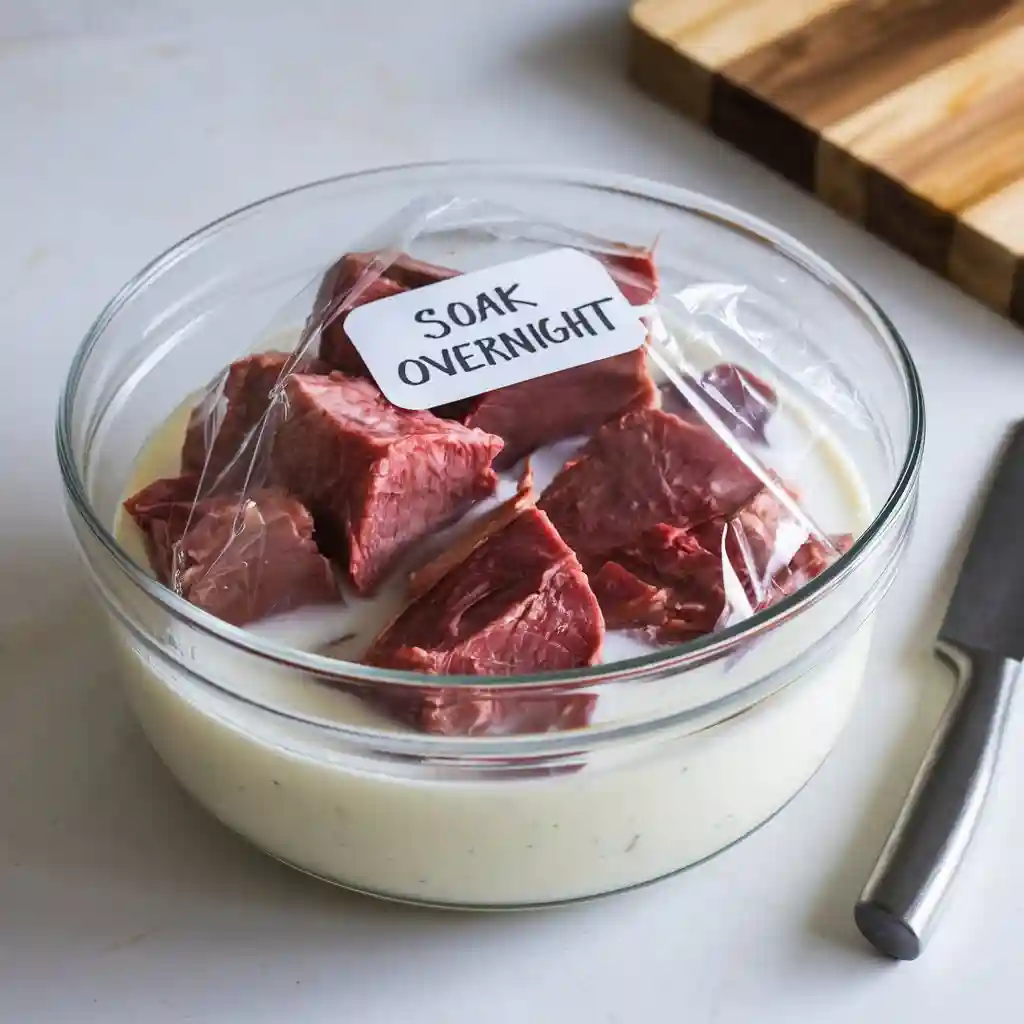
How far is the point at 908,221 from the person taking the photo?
4.81ft

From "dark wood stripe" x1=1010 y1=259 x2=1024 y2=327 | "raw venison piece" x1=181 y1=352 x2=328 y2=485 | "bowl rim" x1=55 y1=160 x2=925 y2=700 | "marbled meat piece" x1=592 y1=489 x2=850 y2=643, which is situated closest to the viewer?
"bowl rim" x1=55 y1=160 x2=925 y2=700

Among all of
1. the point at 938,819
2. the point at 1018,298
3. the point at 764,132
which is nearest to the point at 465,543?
the point at 938,819

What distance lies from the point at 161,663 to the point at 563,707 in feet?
0.80

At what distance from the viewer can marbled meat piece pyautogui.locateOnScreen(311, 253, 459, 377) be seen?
3.17 ft

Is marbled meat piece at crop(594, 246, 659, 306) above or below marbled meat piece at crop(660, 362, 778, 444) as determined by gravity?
above

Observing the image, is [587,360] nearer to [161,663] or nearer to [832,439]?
[832,439]

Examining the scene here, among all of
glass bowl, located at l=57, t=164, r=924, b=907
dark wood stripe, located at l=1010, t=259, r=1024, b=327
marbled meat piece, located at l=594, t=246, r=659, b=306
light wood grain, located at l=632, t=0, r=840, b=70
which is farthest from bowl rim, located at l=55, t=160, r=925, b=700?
light wood grain, located at l=632, t=0, r=840, b=70

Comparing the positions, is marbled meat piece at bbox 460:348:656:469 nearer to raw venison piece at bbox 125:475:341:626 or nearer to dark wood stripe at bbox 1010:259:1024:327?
raw venison piece at bbox 125:475:341:626

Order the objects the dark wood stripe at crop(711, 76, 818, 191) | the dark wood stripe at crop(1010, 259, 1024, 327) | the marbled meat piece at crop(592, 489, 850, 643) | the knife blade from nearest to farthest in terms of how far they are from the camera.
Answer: the marbled meat piece at crop(592, 489, 850, 643)
the knife blade
the dark wood stripe at crop(1010, 259, 1024, 327)
the dark wood stripe at crop(711, 76, 818, 191)

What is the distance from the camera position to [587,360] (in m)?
→ 0.93

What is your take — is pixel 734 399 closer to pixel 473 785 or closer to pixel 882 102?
pixel 473 785

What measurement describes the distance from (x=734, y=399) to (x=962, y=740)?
0.90 ft

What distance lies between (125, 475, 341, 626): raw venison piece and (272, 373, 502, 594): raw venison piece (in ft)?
0.06

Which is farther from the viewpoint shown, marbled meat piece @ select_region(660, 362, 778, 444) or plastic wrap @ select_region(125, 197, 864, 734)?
marbled meat piece @ select_region(660, 362, 778, 444)
